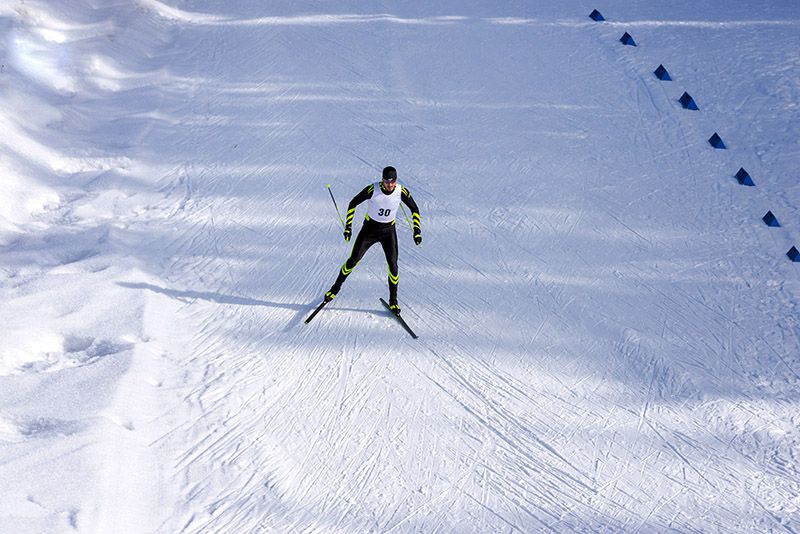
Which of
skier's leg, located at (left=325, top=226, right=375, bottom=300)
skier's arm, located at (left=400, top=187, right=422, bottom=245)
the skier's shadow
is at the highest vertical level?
skier's arm, located at (left=400, top=187, right=422, bottom=245)

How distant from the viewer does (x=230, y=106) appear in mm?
11656

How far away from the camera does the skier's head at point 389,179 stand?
23.5 feet

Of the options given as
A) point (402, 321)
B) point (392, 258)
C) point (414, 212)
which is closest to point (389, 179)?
point (414, 212)

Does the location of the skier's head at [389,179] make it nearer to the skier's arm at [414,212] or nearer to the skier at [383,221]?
the skier at [383,221]

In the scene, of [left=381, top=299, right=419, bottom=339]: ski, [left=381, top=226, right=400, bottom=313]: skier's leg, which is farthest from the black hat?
[left=381, top=299, right=419, bottom=339]: ski

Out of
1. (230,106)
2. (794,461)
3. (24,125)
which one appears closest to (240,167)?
(230,106)

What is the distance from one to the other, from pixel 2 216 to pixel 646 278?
7.83m

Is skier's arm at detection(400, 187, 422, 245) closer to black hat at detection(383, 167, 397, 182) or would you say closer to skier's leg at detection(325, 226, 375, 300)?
black hat at detection(383, 167, 397, 182)

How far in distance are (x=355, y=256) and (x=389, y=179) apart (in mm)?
1014

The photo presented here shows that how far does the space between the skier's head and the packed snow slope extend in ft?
5.04

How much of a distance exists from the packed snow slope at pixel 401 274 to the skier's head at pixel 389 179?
1.54 meters

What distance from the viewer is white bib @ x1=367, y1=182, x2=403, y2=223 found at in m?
7.43

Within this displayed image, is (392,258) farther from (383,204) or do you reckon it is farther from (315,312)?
(315,312)

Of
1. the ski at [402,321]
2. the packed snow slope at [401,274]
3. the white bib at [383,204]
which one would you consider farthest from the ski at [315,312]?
the white bib at [383,204]
